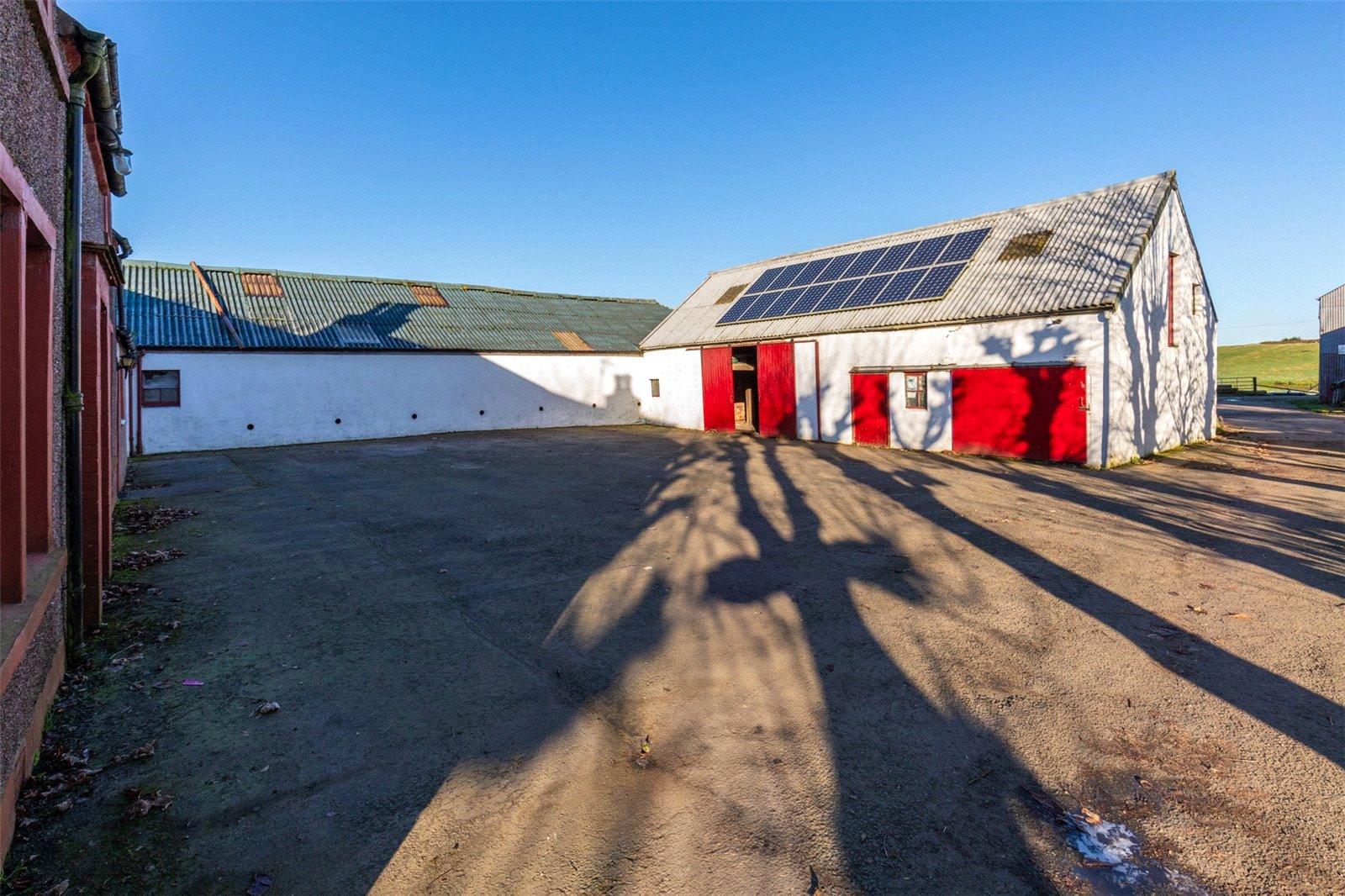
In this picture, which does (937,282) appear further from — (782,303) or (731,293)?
(731,293)

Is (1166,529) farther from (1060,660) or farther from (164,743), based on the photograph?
(164,743)

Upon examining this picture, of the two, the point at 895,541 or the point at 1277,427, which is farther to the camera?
the point at 1277,427

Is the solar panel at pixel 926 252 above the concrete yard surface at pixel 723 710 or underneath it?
above

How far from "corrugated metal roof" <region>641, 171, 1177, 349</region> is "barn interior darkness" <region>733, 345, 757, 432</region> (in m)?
1.33

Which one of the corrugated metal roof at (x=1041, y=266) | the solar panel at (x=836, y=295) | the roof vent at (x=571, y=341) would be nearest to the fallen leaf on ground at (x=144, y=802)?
the corrugated metal roof at (x=1041, y=266)

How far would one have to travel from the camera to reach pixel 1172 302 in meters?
17.9

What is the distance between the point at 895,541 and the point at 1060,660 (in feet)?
11.7

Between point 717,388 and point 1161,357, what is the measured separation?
1336 cm

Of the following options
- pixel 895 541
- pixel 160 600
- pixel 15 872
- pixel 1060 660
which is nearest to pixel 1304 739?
pixel 1060 660

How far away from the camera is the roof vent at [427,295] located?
97.8ft

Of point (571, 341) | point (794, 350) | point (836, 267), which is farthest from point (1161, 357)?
point (571, 341)

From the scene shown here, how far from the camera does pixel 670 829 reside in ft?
10.4

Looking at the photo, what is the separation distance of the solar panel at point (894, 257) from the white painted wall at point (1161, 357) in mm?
6660

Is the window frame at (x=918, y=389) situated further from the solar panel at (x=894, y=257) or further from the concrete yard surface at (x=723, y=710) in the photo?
the concrete yard surface at (x=723, y=710)
